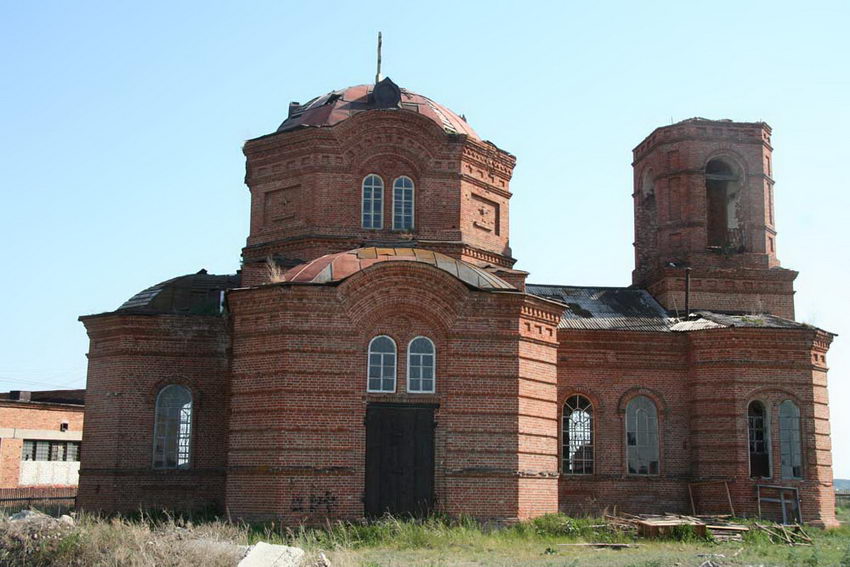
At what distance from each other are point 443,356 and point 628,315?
6997mm

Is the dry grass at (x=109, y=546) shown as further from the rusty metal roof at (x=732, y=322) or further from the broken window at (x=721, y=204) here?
the broken window at (x=721, y=204)

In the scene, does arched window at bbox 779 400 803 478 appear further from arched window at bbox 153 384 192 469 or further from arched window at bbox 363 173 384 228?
arched window at bbox 153 384 192 469

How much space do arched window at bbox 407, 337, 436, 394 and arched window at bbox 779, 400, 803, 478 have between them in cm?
883

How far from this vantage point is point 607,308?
24.3 meters

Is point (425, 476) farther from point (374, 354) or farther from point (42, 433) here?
point (42, 433)

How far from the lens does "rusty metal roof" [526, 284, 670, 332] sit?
76.4ft

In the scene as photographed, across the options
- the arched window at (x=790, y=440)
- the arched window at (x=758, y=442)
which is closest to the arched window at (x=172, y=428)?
the arched window at (x=758, y=442)

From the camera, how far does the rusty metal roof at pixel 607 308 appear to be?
2328 cm

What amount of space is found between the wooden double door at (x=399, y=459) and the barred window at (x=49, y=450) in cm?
1990

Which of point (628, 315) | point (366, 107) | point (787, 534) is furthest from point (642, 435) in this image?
point (366, 107)

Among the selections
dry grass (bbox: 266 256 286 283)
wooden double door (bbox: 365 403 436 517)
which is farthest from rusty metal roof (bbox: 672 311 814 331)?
dry grass (bbox: 266 256 286 283)

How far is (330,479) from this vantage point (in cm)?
1792

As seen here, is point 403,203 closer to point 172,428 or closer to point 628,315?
point 628,315

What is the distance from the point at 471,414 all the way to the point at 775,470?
26.1 ft
